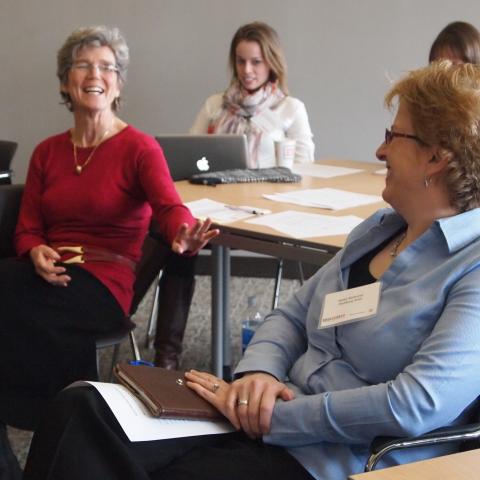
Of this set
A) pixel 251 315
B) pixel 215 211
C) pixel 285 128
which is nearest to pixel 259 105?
pixel 285 128

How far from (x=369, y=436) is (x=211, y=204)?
156 centimetres

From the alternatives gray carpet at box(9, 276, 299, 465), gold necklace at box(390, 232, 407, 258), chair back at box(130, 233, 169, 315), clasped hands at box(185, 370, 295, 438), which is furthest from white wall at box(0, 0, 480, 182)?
clasped hands at box(185, 370, 295, 438)

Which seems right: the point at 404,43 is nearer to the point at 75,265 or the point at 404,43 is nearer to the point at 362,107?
the point at 362,107

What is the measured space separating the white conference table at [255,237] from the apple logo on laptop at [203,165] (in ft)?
0.46

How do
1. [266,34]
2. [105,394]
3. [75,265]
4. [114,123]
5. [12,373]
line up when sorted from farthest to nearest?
1. [266,34]
2. [114,123]
3. [75,265]
4. [12,373]
5. [105,394]

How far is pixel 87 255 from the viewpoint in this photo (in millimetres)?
2660

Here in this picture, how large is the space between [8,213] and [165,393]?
Result: 1.47 m

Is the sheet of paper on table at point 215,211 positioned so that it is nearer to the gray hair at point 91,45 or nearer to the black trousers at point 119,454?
the gray hair at point 91,45

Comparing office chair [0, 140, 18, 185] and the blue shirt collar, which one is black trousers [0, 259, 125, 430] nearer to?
office chair [0, 140, 18, 185]

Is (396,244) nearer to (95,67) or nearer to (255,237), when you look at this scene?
(255,237)

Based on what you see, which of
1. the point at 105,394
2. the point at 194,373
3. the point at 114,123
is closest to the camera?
the point at 105,394

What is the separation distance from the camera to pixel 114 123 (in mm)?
2854

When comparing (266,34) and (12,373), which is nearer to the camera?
(12,373)

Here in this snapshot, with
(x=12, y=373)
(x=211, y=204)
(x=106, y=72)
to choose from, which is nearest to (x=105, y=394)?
(x=12, y=373)
